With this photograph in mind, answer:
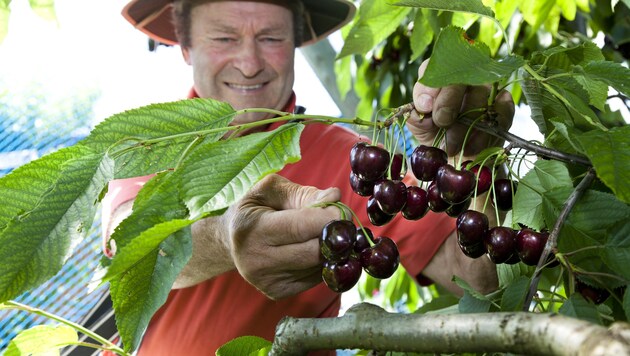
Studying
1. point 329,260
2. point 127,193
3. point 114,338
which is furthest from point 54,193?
point 114,338

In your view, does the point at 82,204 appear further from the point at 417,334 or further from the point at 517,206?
the point at 517,206

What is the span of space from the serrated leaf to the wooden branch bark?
0.09m

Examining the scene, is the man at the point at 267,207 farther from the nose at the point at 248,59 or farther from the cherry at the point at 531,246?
the cherry at the point at 531,246

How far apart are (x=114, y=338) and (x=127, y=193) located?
1.56 ft

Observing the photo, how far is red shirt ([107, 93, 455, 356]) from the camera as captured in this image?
1613mm

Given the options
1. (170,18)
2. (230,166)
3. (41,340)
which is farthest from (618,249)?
(170,18)

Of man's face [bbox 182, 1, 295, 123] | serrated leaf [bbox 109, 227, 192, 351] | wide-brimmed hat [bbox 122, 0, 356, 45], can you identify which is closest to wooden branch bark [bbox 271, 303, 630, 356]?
serrated leaf [bbox 109, 227, 192, 351]

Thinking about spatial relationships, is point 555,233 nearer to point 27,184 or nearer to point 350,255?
point 350,255

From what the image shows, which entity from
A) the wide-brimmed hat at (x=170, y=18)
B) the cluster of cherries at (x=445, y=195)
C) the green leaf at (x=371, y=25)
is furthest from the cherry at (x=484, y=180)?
the wide-brimmed hat at (x=170, y=18)

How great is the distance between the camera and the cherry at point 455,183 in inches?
27.9

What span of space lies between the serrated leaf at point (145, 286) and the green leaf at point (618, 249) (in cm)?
31

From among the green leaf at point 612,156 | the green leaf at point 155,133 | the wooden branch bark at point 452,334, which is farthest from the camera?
the green leaf at point 155,133

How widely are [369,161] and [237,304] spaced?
3.07ft

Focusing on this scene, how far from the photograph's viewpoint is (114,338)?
1894mm
